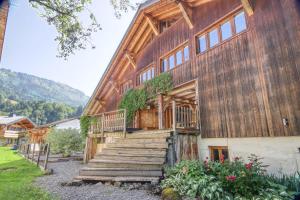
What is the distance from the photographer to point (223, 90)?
A: 7.06 metres

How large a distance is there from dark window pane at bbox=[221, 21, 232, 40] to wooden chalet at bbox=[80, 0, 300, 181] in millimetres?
43

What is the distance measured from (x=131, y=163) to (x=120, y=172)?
0.44 metres

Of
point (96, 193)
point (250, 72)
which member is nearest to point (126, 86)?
point (250, 72)

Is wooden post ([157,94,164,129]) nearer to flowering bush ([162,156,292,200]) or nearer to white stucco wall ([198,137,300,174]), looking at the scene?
white stucco wall ([198,137,300,174])

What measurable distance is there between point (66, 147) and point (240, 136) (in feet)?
43.2

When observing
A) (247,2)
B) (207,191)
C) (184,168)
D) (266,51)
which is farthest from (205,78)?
(207,191)

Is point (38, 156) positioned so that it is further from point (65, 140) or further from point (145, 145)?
point (145, 145)

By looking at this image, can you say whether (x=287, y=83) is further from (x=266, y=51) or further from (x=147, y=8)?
(x=147, y=8)

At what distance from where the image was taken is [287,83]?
5.25 metres

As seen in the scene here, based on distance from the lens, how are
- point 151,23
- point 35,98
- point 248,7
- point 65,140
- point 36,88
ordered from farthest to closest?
point 36,88
point 35,98
point 65,140
point 151,23
point 248,7

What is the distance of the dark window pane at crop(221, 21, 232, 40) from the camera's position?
7293mm

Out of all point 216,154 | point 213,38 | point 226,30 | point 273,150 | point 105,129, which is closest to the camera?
point 273,150

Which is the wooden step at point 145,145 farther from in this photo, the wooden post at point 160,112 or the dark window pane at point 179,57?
the dark window pane at point 179,57

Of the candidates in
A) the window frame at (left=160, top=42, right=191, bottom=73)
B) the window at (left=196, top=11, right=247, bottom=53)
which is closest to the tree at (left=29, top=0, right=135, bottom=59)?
the window frame at (left=160, top=42, right=191, bottom=73)
